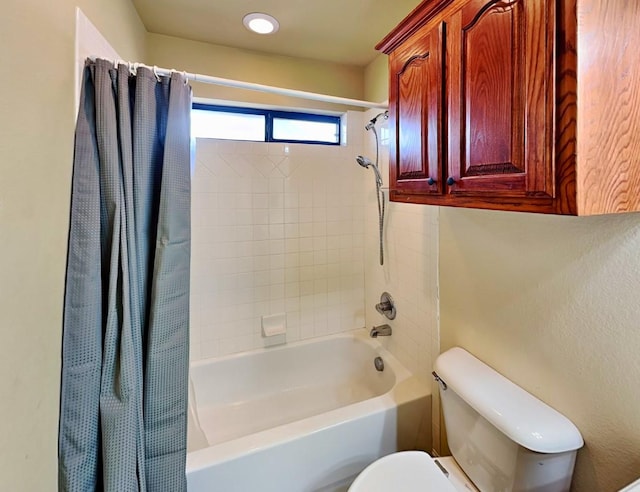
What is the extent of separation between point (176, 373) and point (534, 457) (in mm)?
1143

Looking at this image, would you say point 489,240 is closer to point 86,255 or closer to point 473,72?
point 473,72

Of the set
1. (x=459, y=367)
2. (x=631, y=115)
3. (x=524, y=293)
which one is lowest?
(x=459, y=367)

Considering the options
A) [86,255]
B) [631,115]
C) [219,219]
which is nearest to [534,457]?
[631,115]

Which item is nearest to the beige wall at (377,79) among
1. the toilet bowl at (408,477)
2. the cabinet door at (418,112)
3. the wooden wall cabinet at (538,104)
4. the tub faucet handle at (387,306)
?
the cabinet door at (418,112)

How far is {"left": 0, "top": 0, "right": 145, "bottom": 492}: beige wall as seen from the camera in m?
0.66

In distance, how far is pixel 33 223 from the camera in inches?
29.9

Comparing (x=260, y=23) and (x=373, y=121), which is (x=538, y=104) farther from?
(x=260, y=23)

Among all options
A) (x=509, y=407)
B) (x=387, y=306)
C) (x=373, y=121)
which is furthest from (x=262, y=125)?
(x=509, y=407)

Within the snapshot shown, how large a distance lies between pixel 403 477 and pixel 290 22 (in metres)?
2.19

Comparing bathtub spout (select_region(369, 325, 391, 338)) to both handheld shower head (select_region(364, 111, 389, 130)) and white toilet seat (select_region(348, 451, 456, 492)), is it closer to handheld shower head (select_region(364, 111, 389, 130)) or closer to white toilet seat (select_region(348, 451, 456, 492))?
white toilet seat (select_region(348, 451, 456, 492))

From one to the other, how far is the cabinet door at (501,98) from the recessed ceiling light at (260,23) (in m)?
1.17

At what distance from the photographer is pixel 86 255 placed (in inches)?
37.0

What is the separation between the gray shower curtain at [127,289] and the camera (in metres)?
0.92

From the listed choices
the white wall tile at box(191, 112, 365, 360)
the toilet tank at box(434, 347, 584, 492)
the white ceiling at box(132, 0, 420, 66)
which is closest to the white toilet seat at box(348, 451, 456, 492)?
the toilet tank at box(434, 347, 584, 492)
